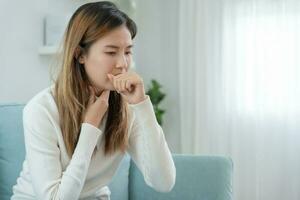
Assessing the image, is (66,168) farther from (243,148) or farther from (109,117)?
(243,148)

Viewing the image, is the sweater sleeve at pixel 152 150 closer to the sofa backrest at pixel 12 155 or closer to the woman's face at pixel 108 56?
the woman's face at pixel 108 56

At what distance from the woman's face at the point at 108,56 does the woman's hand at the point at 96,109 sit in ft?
0.12

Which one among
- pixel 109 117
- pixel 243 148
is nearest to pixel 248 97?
pixel 243 148

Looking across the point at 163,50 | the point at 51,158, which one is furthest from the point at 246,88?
the point at 51,158

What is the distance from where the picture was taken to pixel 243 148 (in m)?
2.97

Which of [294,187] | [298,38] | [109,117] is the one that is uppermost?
[298,38]

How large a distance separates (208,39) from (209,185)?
5.18ft

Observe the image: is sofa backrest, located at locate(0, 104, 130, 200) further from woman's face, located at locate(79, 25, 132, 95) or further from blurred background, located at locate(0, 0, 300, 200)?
blurred background, located at locate(0, 0, 300, 200)

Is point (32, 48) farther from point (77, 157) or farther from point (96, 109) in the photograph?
point (77, 157)

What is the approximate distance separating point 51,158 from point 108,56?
35 cm

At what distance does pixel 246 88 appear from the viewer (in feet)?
9.61

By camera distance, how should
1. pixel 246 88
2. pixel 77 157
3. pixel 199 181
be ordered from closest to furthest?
pixel 77 157 → pixel 199 181 → pixel 246 88

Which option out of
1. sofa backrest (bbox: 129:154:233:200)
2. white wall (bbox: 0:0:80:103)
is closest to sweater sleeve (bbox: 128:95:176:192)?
sofa backrest (bbox: 129:154:233:200)

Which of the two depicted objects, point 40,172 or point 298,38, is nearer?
point 40,172
